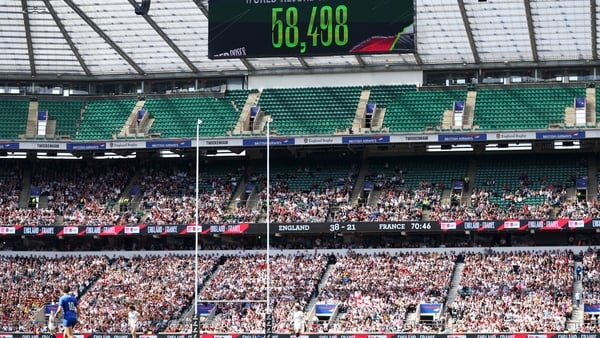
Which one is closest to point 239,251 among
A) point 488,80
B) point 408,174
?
point 408,174

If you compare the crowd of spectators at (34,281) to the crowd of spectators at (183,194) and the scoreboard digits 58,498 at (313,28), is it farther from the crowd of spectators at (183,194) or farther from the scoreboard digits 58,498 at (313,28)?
the scoreboard digits 58,498 at (313,28)

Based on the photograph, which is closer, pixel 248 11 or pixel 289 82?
pixel 248 11

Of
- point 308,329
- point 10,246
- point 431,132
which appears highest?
point 431,132

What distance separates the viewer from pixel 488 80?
64.9 metres

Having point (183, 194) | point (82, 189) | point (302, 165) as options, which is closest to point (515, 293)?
point (302, 165)

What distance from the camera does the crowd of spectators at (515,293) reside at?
50750 mm

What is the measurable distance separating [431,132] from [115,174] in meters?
18.3

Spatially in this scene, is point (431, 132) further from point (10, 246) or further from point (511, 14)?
point (10, 246)

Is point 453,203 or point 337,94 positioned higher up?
point 337,94

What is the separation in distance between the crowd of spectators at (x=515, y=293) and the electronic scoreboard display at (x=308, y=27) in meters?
11.0

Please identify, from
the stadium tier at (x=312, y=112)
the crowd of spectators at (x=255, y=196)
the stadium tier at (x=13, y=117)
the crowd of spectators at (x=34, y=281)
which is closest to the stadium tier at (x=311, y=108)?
the stadium tier at (x=312, y=112)

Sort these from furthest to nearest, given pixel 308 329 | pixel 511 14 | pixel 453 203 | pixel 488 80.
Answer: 1. pixel 488 80
2. pixel 453 203
3. pixel 511 14
4. pixel 308 329

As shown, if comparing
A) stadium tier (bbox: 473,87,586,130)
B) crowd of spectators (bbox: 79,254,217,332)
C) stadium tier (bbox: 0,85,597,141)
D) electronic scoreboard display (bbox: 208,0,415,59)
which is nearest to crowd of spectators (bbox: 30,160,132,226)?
stadium tier (bbox: 0,85,597,141)

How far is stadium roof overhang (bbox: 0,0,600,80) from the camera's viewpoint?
187ft
